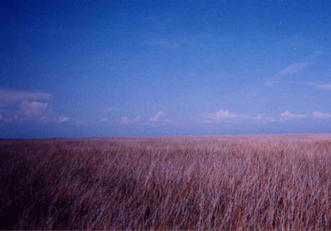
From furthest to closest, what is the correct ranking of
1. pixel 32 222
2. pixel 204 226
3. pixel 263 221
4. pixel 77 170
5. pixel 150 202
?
pixel 77 170
pixel 150 202
pixel 263 221
pixel 204 226
pixel 32 222

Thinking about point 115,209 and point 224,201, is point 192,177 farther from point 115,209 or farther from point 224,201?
point 115,209

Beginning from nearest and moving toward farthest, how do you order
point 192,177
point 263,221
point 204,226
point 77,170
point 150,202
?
point 204,226 → point 263,221 → point 150,202 → point 192,177 → point 77,170

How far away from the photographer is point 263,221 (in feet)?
9.29

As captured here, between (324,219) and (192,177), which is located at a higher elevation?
(192,177)

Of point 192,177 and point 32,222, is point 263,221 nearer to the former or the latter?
point 192,177

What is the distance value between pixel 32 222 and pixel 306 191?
4206 millimetres

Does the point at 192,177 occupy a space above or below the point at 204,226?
above

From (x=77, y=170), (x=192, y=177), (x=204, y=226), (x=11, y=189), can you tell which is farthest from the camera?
(x=77, y=170)

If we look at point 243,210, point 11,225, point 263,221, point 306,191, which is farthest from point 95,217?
point 306,191

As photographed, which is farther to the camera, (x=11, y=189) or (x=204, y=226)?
(x=11, y=189)

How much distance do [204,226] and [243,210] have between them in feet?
2.28

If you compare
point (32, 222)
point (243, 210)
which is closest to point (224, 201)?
point (243, 210)

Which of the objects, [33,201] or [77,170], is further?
[77,170]

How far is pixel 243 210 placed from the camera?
2941 millimetres
